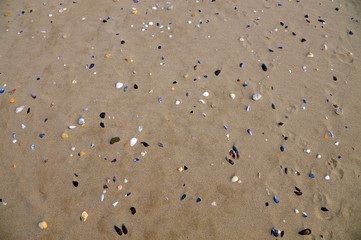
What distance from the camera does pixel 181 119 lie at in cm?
441

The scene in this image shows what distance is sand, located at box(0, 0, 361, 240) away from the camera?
11.8ft

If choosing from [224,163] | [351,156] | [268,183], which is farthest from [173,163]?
[351,156]

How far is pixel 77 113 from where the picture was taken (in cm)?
451

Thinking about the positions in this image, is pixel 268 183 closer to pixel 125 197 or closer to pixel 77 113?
pixel 125 197

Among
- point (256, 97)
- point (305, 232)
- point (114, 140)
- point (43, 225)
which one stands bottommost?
point (43, 225)

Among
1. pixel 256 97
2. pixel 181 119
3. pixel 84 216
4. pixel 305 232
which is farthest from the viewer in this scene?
pixel 256 97

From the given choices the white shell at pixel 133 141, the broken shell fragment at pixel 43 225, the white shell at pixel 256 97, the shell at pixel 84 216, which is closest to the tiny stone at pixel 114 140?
the white shell at pixel 133 141

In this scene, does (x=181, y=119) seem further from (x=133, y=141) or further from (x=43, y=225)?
(x=43, y=225)

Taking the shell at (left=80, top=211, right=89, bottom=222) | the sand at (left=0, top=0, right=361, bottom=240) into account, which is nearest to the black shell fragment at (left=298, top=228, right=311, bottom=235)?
the sand at (left=0, top=0, right=361, bottom=240)

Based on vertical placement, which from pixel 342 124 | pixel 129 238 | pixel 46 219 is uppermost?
pixel 342 124

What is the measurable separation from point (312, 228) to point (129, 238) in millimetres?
2632

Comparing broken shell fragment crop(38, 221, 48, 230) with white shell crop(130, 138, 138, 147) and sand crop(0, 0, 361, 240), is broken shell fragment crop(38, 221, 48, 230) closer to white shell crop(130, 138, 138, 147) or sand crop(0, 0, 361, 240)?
sand crop(0, 0, 361, 240)

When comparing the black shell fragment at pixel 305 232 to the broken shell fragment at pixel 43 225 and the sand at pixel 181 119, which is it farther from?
the broken shell fragment at pixel 43 225

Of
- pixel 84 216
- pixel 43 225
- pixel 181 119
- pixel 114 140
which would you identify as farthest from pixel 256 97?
pixel 43 225
